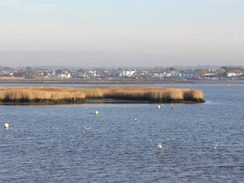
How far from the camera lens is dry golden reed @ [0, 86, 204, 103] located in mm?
65938

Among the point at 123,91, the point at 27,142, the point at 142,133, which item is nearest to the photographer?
the point at 27,142

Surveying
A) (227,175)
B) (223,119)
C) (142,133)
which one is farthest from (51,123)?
(227,175)

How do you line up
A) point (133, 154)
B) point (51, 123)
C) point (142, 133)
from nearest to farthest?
point (133, 154), point (142, 133), point (51, 123)

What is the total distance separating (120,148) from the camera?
3086 centimetres

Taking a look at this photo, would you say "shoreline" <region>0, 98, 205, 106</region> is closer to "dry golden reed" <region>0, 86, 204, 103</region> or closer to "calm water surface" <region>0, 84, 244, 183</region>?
"dry golden reed" <region>0, 86, 204, 103</region>

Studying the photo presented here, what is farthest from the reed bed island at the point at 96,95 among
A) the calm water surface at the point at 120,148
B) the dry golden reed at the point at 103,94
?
the calm water surface at the point at 120,148

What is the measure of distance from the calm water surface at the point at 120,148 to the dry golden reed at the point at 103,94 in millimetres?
13691

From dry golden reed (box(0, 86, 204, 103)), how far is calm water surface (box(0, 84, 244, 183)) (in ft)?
44.9

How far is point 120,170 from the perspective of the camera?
24.8m

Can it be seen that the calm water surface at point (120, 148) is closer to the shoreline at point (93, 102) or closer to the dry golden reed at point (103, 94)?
the shoreline at point (93, 102)

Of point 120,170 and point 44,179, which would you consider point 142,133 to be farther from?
point 44,179

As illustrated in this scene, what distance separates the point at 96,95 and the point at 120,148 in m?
46.7

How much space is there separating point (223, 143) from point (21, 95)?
37.2 metres

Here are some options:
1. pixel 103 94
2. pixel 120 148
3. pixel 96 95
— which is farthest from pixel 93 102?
pixel 120 148
